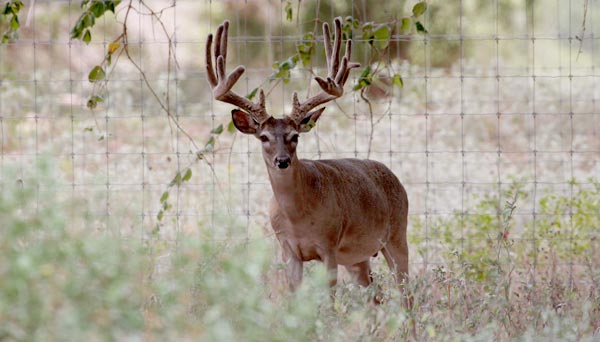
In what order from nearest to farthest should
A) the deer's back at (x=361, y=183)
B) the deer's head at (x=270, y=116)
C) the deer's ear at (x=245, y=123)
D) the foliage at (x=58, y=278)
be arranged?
the foliage at (x=58, y=278) → the deer's head at (x=270, y=116) → the deer's ear at (x=245, y=123) → the deer's back at (x=361, y=183)

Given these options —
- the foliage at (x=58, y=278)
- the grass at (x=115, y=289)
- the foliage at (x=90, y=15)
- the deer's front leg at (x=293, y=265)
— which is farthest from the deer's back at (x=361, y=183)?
the foliage at (x=58, y=278)

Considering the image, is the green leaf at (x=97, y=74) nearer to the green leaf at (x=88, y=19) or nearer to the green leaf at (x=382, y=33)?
the green leaf at (x=88, y=19)

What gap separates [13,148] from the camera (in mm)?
11445

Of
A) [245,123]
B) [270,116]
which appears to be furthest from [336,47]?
[245,123]

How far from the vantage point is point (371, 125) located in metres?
7.80

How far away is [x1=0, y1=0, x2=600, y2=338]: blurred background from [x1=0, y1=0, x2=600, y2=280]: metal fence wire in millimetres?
35

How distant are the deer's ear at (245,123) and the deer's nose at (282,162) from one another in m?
0.38

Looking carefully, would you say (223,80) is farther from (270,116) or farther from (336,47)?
(336,47)

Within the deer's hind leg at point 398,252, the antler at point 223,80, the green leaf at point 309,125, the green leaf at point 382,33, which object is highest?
the green leaf at point 382,33

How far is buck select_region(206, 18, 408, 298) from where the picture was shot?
6418 millimetres

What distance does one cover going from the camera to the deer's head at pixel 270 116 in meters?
6.37

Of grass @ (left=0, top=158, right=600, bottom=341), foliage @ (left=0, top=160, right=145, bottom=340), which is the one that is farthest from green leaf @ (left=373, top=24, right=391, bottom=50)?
foliage @ (left=0, top=160, right=145, bottom=340)

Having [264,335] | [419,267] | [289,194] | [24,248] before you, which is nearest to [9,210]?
[24,248]

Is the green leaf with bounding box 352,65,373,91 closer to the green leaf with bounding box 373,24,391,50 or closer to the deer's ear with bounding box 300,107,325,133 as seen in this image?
the green leaf with bounding box 373,24,391,50
